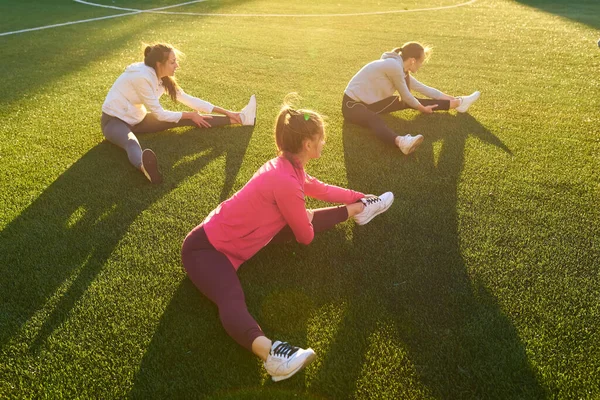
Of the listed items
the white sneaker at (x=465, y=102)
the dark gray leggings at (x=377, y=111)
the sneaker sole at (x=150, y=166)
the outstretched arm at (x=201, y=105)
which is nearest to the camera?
the sneaker sole at (x=150, y=166)

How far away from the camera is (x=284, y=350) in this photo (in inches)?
84.3

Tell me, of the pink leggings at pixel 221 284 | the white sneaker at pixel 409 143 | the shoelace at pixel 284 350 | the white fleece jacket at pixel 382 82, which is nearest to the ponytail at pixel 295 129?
the pink leggings at pixel 221 284

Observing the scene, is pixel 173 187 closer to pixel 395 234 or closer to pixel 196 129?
pixel 196 129

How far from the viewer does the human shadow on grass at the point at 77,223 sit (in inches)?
101

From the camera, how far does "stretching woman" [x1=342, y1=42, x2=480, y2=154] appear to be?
14.9 ft

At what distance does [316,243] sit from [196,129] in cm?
230

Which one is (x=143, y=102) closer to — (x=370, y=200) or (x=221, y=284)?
(x=370, y=200)

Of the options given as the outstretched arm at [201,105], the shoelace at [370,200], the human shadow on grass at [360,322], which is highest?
the outstretched arm at [201,105]

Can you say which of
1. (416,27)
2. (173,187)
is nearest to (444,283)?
(173,187)

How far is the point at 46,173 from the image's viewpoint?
3.87 meters

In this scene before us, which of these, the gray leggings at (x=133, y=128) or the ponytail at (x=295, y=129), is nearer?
the ponytail at (x=295, y=129)

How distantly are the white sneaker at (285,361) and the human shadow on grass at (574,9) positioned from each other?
1034 cm

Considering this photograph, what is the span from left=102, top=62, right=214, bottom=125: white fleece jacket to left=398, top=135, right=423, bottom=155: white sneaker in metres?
2.07

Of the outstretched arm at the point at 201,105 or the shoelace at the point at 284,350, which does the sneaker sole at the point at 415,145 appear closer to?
the outstretched arm at the point at 201,105
